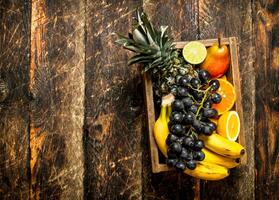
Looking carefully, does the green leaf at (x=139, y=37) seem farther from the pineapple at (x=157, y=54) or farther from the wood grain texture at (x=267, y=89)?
the wood grain texture at (x=267, y=89)

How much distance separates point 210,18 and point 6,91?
32.1 inches

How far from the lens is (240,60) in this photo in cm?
150

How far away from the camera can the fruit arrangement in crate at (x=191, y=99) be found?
4.07 ft

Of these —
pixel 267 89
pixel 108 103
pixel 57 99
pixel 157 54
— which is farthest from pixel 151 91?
pixel 267 89

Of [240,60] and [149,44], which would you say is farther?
[240,60]

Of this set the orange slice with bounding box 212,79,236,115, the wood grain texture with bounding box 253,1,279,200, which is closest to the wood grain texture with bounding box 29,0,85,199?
the orange slice with bounding box 212,79,236,115

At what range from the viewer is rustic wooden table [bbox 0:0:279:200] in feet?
4.79

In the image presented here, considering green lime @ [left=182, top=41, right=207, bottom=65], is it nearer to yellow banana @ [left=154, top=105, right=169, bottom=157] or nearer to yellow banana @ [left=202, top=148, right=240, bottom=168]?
yellow banana @ [left=154, top=105, right=169, bottom=157]

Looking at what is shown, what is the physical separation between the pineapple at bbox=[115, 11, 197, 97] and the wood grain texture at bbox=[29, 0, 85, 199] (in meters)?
0.28

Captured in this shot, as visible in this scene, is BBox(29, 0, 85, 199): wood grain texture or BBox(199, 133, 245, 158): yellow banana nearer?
BBox(199, 133, 245, 158): yellow banana

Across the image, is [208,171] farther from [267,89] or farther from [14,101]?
[14,101]

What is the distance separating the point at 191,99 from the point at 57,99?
52 cm

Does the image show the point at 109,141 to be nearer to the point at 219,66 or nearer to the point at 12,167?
the point at 12,167

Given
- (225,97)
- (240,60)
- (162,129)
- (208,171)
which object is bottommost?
(208,171)
